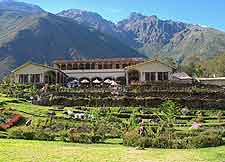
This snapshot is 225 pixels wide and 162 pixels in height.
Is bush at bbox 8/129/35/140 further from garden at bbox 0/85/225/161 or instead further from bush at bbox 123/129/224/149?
bush at bbox 123/129/224/149

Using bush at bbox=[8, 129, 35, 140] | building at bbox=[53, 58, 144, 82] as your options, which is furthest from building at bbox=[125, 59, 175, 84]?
bush at bbox=[8, 129, 35, 140]

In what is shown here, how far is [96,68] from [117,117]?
1496 inches

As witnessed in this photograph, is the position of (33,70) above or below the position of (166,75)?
above

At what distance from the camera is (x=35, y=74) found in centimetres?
8400

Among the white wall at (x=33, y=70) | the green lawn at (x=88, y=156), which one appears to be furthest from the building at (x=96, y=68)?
the green lawn at (x=88, y=156)

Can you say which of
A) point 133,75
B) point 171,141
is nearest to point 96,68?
point 133,75

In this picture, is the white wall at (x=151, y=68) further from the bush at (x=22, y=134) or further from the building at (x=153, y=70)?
the bush at (x=22, y=134)

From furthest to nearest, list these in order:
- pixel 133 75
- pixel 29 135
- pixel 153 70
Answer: pixel 133 75 → pixel 153 70 → pixel 29 135

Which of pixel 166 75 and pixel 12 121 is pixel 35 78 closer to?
pixel 166 75

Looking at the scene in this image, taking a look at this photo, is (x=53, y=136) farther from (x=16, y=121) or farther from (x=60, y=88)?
(x=60, y=88)

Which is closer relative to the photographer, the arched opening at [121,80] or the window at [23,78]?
the window at [23,78]

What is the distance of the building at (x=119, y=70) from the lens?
269ft

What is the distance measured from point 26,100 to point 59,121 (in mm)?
19908

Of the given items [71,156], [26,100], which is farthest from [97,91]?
[71,156]
